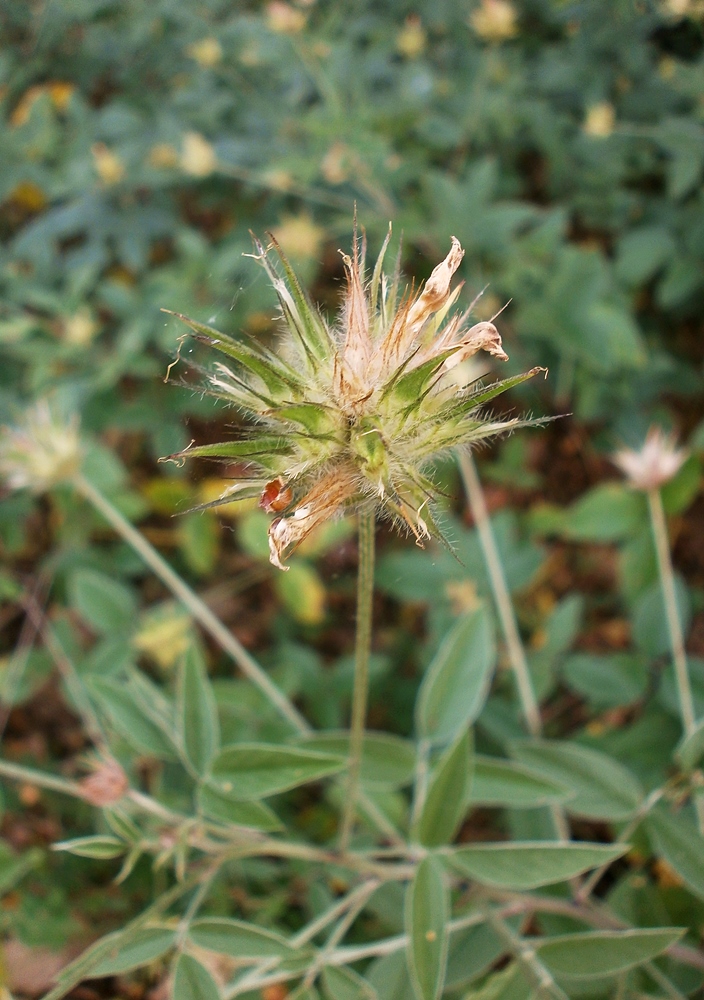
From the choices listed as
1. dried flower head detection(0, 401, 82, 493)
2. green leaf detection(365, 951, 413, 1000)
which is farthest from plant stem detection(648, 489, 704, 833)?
dried flower head detection(0, 401, 82, 493)

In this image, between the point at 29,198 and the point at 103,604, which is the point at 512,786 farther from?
the point at 29,198

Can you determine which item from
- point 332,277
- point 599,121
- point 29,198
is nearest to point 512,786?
point 332,277

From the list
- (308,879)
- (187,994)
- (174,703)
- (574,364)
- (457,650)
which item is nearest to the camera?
(187,994)

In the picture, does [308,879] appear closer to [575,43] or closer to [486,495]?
[486,495]

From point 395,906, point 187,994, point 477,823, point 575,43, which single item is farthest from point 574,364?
point 187,994

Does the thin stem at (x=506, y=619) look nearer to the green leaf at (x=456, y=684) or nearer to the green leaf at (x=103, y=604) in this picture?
the green leaf at (x=456, y=684)

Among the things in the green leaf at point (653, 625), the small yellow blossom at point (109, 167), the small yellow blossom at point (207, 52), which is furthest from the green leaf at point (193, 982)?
the small yellow blossom at point (207, 52)
